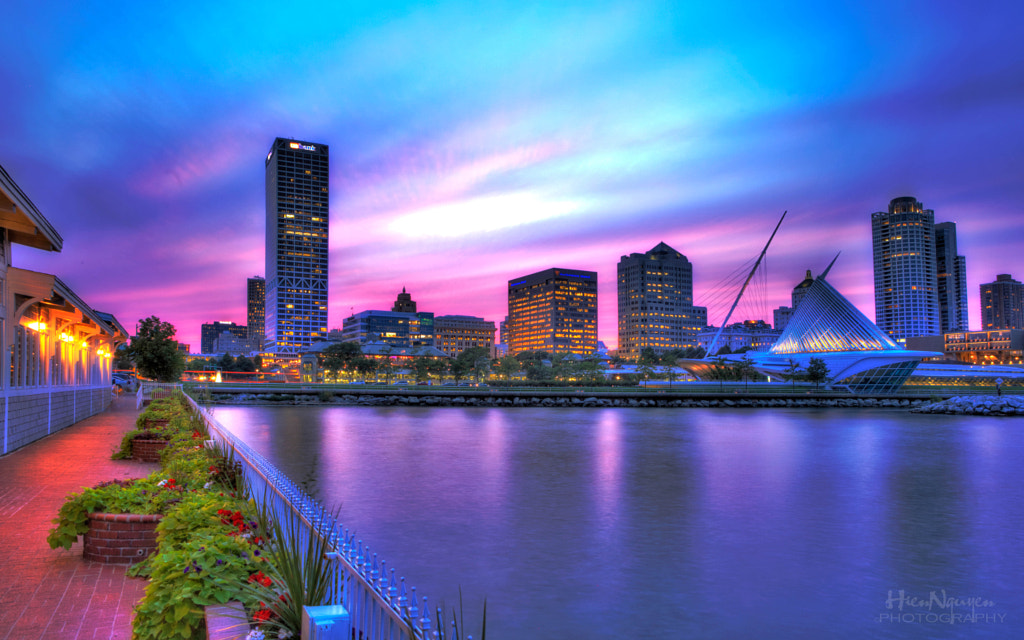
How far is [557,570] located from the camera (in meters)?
11.6

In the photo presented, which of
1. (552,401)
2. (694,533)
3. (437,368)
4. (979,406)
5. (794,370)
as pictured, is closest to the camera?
(694,533)

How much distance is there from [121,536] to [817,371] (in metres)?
98.8

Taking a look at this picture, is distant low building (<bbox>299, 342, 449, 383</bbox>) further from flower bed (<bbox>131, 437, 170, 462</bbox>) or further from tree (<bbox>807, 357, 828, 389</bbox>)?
flower bed (<bbox>131, 437, 170, 462</bbox>)

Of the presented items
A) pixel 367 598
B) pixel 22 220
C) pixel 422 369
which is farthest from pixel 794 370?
pixel 367 598

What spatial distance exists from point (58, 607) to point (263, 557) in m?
2.53

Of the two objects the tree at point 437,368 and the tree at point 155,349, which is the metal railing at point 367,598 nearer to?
the tree at point 155,349

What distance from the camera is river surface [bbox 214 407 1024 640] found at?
9.60 meters

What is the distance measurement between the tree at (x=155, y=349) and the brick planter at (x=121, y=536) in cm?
5280

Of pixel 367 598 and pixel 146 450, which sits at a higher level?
pixel 367 598

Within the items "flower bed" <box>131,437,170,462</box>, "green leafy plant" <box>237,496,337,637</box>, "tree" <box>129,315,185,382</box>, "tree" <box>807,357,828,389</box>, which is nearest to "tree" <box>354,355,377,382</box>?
"tree" <box>129,315,185,382</box>

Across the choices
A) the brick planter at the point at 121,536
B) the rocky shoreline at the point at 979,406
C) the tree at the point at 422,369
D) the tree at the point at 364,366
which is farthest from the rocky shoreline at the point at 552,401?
the brick planter at the point at 121,536

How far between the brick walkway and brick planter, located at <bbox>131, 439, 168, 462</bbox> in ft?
7.77

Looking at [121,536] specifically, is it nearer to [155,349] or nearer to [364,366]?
[155,349]

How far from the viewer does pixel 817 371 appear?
93000 mm
